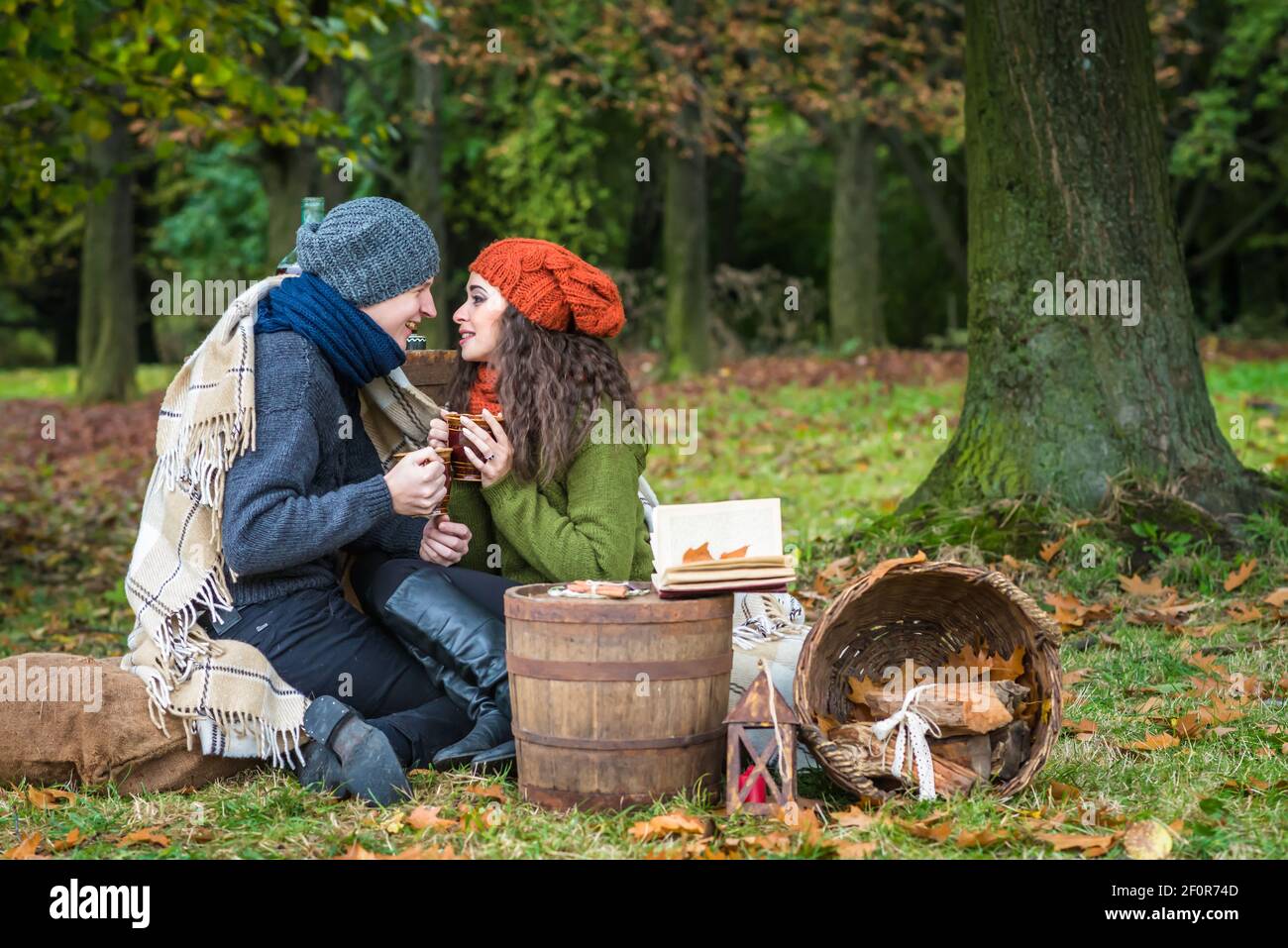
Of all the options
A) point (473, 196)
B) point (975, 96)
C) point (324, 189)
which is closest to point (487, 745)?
point (975, 96)

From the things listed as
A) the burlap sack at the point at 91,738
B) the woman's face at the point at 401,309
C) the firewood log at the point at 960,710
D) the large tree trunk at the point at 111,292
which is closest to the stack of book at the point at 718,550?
the firewood log at the point at 960,710

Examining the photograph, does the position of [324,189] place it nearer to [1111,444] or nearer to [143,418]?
A: [143,418]

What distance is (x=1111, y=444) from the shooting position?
6.26 m

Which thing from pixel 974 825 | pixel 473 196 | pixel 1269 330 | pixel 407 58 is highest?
pixel 407 58

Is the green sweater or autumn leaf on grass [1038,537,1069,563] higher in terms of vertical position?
the green sweater

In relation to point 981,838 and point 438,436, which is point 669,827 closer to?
point 981,838

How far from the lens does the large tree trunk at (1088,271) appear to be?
627 centimetres

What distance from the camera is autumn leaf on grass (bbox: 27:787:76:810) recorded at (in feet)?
11.9

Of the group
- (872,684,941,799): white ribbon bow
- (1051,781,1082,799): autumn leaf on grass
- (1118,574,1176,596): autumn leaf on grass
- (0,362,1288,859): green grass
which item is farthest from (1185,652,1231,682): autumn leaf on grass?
(872,684,941,799): white ribbon bow

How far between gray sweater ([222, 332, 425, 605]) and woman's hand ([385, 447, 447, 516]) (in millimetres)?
29

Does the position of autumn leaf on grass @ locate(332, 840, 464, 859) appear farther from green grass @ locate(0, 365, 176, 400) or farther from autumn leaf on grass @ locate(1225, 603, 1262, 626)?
green grass @ locate(0, 365, 176, 400)

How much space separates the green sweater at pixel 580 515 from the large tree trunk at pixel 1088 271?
9.14 ft

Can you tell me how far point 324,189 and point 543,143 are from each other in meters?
6.49

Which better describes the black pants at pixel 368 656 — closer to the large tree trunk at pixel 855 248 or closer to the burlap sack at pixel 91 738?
the burlap sack at pixel 91 738
